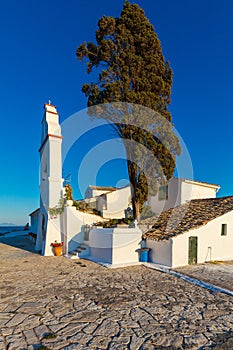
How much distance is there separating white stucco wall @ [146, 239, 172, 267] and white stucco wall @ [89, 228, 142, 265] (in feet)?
2.61

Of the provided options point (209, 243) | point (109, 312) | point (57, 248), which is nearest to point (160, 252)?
point (209, 243)

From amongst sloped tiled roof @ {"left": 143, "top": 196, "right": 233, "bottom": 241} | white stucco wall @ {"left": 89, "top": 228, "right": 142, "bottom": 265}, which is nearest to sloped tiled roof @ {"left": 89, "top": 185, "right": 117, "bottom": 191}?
sloped tiled roof @ {"left": 143, "top": 196, "right": 233, "bottom": 241}

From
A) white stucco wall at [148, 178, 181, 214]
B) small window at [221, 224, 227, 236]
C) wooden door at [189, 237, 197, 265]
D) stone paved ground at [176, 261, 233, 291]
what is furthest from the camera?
white stucco wall at [148, 178, 181, 214]

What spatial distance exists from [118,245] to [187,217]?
5.06 meters

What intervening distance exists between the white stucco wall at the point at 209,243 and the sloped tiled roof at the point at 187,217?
0.33 meters

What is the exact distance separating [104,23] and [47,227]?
13428 millimetres

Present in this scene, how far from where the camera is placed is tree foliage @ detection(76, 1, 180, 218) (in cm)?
1443

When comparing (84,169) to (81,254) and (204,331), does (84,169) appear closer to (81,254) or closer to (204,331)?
(81,254)

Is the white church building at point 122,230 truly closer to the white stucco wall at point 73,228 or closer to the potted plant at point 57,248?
the white stucco wall at point 73,228

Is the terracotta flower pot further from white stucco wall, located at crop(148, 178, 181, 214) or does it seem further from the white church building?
white stucco wall, located at crop(148, 178, 181, 214)

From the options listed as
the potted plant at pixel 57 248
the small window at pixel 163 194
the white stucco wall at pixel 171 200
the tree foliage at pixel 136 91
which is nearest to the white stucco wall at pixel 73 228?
the potted plant at pixel 57 248

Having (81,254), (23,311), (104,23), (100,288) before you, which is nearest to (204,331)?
(100,288)

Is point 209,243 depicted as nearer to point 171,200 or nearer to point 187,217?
point 187,217

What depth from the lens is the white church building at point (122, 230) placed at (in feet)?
40.7
